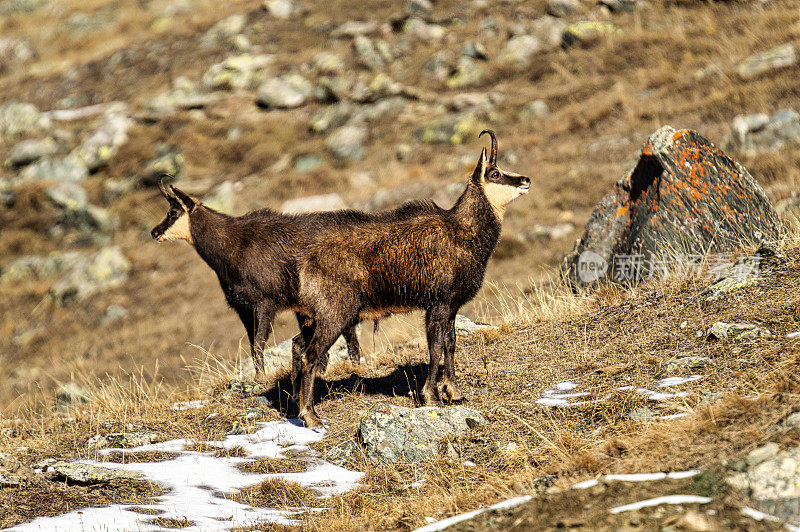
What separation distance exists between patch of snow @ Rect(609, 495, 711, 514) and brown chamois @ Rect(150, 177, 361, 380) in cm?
628

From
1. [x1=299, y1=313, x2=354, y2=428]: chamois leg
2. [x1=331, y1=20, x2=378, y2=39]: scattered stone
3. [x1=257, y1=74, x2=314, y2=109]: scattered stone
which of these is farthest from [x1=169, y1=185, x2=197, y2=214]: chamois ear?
[x1=331, y1=20, x2=378, y2=39]: scattered stone

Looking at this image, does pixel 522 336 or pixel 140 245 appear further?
pixel 140 245

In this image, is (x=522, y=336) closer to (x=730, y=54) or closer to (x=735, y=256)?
(x=735, y=256)

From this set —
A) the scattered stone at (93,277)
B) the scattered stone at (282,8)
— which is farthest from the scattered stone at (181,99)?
the scattered stone at (93,277)

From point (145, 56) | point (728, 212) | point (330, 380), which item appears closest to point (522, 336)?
point (330, 380)

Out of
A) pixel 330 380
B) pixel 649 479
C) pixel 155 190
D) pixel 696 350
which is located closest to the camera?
pixel 649 479

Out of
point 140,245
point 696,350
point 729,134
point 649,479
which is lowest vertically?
point 140,245

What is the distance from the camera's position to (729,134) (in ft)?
62.3

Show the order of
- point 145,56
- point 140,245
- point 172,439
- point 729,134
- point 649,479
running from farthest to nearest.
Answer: point 145,56, point 140,245, point 729,134, point 172,439, point 649,479

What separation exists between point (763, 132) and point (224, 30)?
31433 millimetres

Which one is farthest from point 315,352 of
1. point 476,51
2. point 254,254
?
point 476,51

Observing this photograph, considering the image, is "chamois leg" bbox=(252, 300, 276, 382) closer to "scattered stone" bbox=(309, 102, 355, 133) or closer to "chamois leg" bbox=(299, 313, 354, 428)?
"chamois leg" bbox=(299, 313, 354, 428)

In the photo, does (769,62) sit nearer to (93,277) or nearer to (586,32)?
(586,32)

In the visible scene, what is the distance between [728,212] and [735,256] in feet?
3.23
